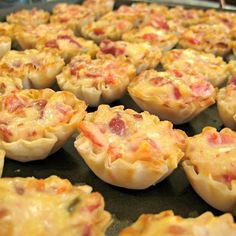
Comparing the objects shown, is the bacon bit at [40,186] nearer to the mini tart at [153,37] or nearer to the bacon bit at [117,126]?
the bacon bit at [117,126]

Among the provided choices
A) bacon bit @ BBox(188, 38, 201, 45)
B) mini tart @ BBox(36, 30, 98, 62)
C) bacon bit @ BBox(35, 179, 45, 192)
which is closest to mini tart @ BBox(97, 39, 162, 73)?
mini tart @ BBox(36, 30, 98, 62)

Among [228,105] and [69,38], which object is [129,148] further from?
[69,38]

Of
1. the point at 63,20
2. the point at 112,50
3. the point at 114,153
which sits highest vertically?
the point at 114,153

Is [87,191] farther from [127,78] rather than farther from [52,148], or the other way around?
[127,78]

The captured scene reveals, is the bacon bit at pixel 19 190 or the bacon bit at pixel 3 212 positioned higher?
the bacon bit at pixel 3 212

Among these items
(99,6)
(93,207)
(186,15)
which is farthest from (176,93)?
(99,6)

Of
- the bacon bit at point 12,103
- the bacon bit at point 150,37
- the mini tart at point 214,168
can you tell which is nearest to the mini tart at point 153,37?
the bacon bit at point 150,37
